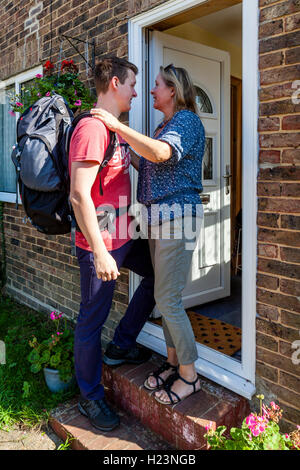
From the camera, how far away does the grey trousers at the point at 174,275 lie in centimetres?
206

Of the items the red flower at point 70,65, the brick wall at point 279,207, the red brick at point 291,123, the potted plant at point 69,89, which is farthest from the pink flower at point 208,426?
the red flower at point 70,65

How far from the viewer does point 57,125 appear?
7.27 feet

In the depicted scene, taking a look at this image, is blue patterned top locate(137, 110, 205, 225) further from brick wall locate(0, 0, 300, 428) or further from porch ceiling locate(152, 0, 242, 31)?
porch ceiling locate(152, 0, 242, 31)

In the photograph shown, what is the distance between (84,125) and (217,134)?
1877mm

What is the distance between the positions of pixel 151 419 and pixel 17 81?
158 inches

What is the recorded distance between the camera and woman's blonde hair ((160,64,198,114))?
2.11 meters

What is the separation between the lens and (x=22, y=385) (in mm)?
2889

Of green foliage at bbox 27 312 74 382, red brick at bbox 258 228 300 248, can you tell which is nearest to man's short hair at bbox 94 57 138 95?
red brick at bbox 258 228 300 248

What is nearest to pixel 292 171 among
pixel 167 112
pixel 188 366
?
pixel 167 112

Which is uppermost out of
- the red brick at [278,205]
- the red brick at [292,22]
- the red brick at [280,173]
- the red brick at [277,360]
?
the red brick at [292,22]

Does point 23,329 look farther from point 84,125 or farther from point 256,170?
point 256,170

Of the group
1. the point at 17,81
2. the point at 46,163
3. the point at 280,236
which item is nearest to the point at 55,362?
the point at 46,163

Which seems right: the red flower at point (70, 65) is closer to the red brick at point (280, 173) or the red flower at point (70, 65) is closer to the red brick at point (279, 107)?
the red brick at point (279, 107)

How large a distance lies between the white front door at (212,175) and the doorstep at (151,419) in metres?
1.13
